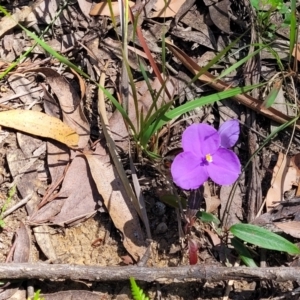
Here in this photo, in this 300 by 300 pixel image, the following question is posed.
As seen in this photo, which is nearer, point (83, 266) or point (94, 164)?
point (83, 266)

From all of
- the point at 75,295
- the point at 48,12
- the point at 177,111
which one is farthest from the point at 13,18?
the point at 75,295

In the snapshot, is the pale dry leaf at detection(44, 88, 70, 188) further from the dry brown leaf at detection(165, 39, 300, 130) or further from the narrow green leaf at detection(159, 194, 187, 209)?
the dry brown leaf at detection(165, 39, 300, 130)

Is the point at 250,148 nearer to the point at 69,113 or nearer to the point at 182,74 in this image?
the point at 182,74

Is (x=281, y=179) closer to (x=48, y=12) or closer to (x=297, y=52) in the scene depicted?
(x=297, y=52)

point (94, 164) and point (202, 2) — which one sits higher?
point (202, 2)

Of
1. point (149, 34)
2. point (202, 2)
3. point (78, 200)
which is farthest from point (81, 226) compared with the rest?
point (202, 2)

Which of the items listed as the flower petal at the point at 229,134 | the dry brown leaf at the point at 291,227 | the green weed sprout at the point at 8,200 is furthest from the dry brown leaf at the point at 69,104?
the dry brown leaf at the point at 291,227

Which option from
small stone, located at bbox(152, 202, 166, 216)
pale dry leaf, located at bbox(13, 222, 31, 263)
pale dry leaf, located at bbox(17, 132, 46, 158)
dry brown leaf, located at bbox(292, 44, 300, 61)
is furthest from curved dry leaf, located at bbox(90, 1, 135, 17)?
pale dry leaf, located at bbox(13, 222, 31, 263)
